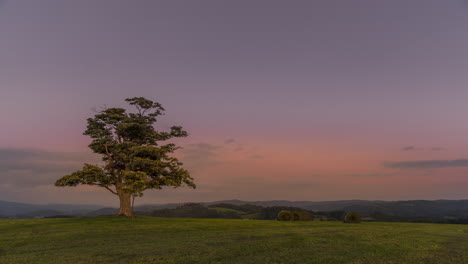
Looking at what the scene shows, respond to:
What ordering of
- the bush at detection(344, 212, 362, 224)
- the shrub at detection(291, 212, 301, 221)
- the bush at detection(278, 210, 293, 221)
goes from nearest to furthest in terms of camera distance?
1. the bush at detection(344, 212, 362, 224)
2. the bush at detection(278, 210, 293, 221)
3. the shrub at detection(291, 212, 301, 221)

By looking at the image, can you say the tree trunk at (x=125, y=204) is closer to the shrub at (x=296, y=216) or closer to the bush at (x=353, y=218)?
the shrub at (x=296, y=216)

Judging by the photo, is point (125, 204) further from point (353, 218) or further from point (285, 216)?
point (353, 218)

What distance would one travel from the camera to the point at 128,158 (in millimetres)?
36938

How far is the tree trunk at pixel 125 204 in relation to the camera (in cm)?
3697

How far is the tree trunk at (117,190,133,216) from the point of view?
121 feet

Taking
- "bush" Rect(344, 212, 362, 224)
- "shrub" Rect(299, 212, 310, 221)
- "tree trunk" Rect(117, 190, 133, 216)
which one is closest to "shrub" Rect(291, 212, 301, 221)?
"shrub" Rect(299, 212, 310, 221)

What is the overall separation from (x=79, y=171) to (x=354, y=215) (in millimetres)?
33574

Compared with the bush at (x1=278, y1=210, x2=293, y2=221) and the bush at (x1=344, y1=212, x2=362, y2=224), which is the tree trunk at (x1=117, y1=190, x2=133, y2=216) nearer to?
the bush at (x1=278, y1=210, x2=293, y2=221)

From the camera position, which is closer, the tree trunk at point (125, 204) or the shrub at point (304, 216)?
the shrub at point (304, 216)

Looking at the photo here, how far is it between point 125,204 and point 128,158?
6099mm

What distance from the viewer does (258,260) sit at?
11.3m

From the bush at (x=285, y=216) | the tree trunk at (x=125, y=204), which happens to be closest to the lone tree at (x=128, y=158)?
the tree trunk at (x=125, y=204)

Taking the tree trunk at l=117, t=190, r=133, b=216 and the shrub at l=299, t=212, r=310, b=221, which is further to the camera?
the tree trunk at l=117, t=190, r=133, b=216

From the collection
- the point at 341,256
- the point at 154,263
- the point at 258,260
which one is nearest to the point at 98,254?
the point at 154,263
